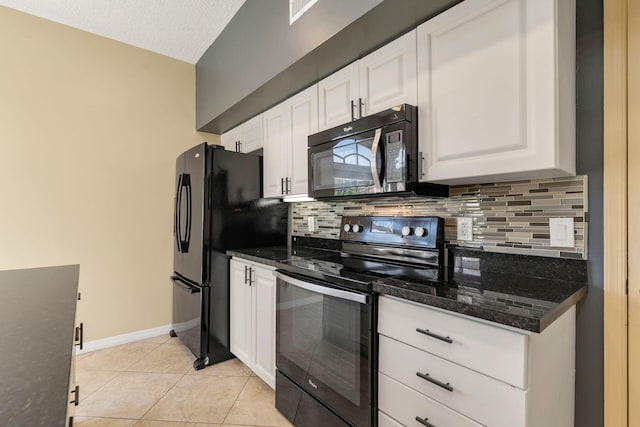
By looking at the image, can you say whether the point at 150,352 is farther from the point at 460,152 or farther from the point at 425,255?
the point at 460,152

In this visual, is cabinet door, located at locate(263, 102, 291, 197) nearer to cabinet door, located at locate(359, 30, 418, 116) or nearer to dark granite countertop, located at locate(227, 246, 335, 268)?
dark granite countertop, located at locate(227, 246, 335, 268)

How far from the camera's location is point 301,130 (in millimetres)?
2195

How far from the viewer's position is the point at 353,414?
1.40 meters

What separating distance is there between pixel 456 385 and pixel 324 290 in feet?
2.19

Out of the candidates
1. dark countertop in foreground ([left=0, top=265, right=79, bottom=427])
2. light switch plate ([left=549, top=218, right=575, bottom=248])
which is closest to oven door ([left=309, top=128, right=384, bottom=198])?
light switch plate ([left=549, top=218, right=575, bottom=248])

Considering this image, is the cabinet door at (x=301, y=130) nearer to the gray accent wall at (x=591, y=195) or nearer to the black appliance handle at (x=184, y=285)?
the black appliance handle at (x=184, y=285)

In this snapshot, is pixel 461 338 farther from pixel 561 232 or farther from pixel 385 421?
pixel 561 232

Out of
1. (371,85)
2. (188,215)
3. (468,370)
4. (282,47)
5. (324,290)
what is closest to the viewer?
(468,370)

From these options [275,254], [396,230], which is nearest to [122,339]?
[275,254]

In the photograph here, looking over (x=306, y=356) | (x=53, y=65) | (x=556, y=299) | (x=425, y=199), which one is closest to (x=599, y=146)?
(x=556, y=299)

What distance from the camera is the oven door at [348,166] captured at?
5.14ft

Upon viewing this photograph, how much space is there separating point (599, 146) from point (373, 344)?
1.17 meters

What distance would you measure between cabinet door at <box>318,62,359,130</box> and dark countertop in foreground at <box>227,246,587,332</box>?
3.18ft

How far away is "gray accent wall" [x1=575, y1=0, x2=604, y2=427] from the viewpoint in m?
1.21
